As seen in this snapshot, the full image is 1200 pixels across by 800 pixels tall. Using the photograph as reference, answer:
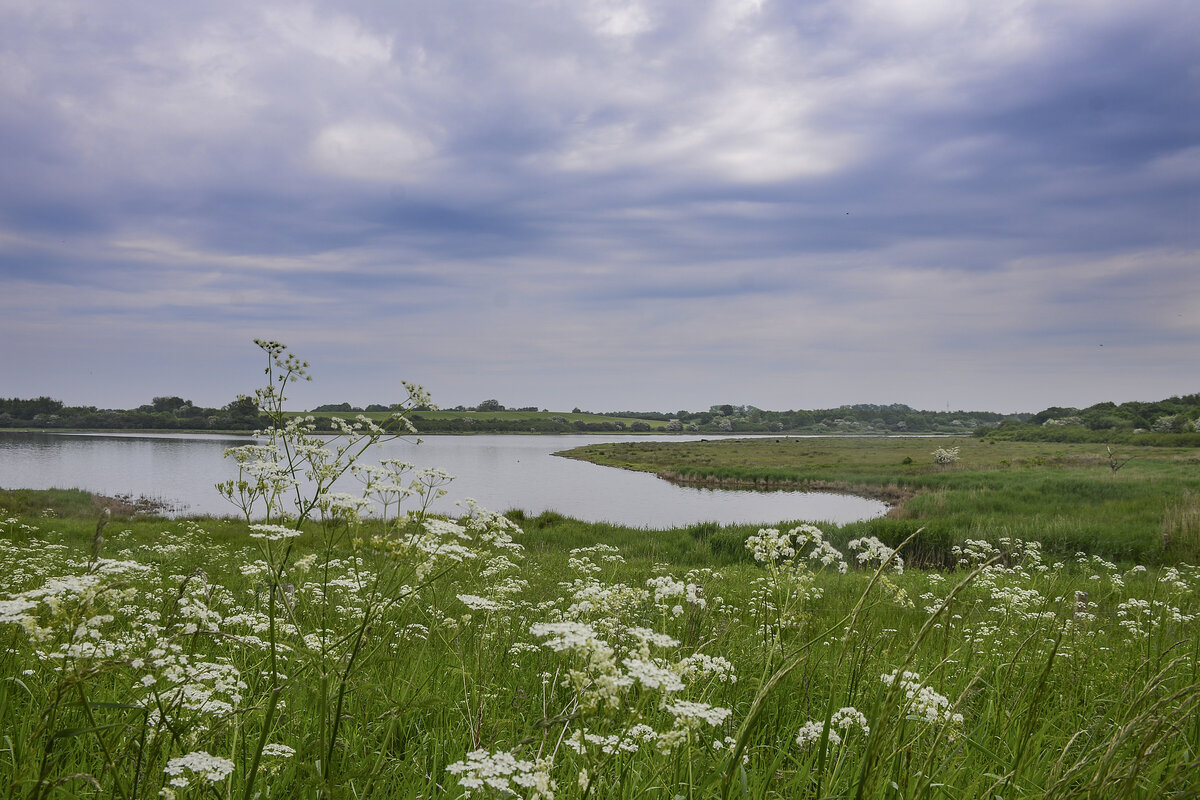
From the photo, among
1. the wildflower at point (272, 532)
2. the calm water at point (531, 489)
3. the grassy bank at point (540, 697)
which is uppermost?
the wildflower at point (272, 532)

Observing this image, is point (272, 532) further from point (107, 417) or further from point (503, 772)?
point (107, 417)

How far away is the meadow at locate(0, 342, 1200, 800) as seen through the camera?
2.17m

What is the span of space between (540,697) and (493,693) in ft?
1.33

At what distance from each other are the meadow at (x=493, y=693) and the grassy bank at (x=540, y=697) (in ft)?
0.10

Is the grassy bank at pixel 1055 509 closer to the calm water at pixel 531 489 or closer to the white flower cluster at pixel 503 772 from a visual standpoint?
the white flower cluster at pixel 503 772

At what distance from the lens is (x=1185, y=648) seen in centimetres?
621

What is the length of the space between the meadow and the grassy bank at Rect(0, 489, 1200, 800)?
3 cm

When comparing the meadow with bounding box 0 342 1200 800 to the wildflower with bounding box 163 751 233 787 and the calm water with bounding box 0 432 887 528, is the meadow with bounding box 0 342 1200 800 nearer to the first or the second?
the wildflower with bounding box 163 751 233 787

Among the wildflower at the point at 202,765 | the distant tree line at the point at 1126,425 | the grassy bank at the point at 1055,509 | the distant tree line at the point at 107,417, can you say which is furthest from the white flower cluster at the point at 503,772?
the distant tree line at the point at 107,417

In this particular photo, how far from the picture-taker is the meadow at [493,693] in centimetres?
217

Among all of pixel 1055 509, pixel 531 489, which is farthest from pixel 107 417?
pixel 1055 509

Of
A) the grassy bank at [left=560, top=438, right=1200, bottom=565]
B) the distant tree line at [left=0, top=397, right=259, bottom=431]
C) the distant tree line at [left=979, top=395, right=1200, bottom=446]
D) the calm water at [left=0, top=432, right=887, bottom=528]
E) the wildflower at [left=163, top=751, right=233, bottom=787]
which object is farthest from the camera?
the distant tree line at [left=0, top=397, right=259, bottom=431]

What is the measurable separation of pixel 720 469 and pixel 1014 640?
71217mm

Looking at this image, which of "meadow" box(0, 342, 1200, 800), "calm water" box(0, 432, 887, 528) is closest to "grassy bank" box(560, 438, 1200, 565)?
"meadow" box(0, 342, 1200, 800)
